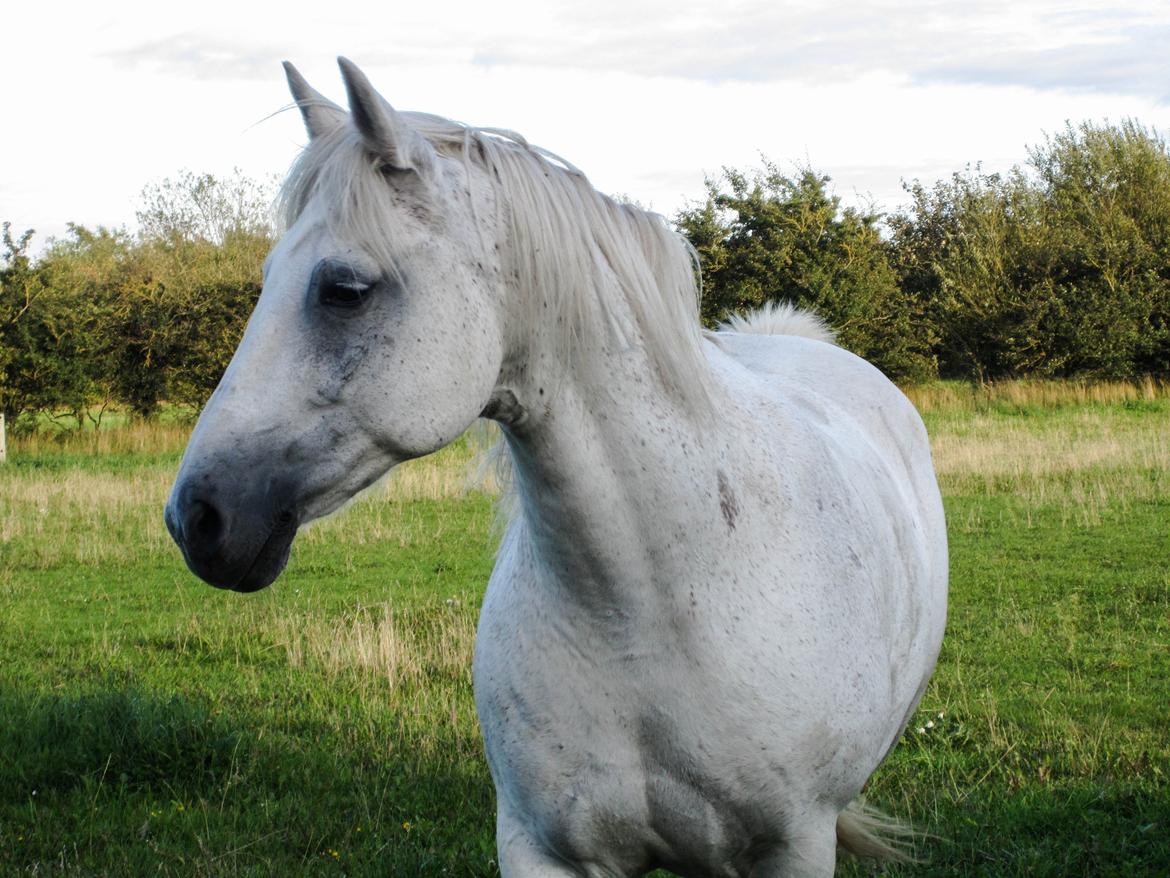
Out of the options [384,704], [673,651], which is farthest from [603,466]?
[384,704]

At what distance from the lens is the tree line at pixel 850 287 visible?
1894 cm

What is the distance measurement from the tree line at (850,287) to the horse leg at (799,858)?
17817 millimetres

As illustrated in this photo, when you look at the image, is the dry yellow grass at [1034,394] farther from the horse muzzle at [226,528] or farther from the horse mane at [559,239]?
the horse muzzle at [226,528]

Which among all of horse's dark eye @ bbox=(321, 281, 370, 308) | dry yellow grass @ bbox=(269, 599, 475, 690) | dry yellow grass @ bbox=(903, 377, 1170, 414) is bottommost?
dry yellow grass @ bbox=(903, 377, 1170, 414)

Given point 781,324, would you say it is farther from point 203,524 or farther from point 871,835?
point 203,524

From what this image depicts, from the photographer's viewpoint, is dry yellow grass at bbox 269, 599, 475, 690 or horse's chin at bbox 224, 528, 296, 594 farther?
dry yellow grass at bbox 269, 599, 475, 690

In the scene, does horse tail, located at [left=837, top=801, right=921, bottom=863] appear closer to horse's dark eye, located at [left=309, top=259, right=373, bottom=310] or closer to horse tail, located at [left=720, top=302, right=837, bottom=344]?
horse tail, located at [left=720, top=302, right=837, bottom=344]

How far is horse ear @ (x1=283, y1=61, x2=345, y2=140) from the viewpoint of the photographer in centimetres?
212

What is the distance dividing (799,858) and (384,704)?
3302 millimetres

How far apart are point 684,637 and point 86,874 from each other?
8.22 feet

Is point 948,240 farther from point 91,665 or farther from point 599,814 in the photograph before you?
point 599,814

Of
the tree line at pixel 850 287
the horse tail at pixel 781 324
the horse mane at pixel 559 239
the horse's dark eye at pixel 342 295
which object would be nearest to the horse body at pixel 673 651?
the horse mane at pixel 559 239

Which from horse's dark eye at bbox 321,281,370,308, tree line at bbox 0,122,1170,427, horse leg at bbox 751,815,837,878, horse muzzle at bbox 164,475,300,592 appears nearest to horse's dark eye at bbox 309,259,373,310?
horse's dark eye at bbox 321,281,370,308

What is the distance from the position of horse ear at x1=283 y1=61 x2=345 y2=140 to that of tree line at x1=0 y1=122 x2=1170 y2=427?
17582mm
